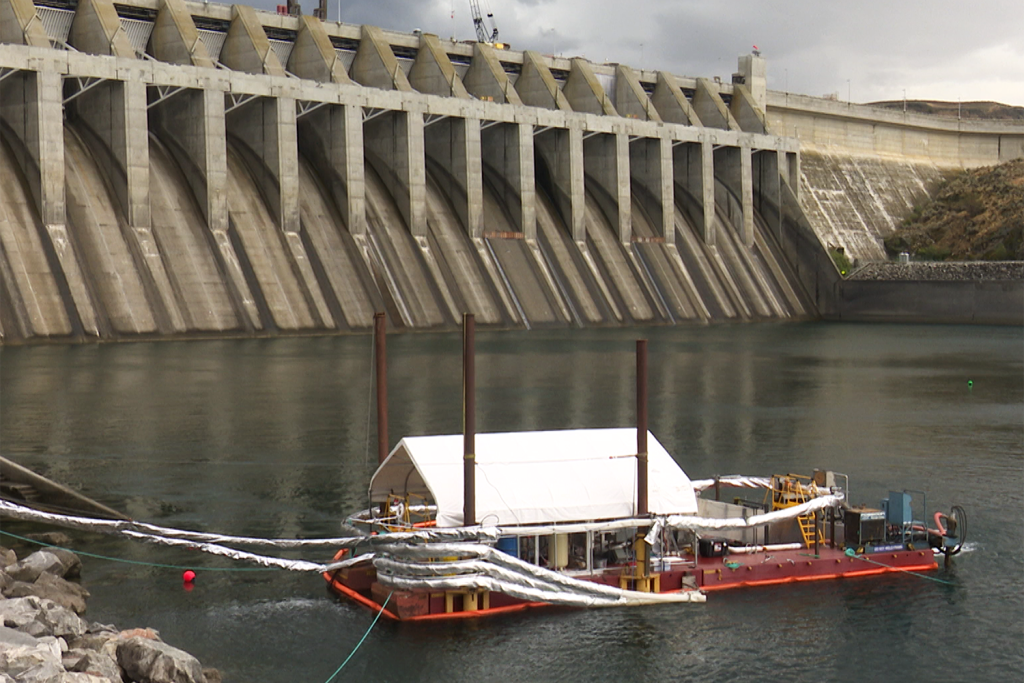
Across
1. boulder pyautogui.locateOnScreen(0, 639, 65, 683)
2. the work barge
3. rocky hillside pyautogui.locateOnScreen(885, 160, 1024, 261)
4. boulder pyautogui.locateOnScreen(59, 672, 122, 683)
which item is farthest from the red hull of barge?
rocky hillside pyautogui.locateOnScreen(885, 160, 1024, 261)

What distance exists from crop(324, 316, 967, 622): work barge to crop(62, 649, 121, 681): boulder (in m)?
5.27

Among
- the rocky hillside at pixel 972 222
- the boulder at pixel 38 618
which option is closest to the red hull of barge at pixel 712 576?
the boulder at pixel 38 618

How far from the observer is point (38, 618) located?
15.1 metres

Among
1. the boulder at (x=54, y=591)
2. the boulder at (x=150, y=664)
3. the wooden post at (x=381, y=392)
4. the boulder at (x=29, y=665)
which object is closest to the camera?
the boulder at (x=29, y=665)

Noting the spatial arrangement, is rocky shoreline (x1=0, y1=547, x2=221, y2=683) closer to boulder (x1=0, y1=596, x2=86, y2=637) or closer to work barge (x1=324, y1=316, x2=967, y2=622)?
boulder (x1=0, y1=596, x2=86, y2=637)

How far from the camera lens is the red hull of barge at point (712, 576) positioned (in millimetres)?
18969

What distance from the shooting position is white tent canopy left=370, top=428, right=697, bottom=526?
19.8 metres

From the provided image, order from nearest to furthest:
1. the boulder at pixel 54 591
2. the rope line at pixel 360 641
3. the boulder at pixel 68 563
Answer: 1. the rope line at pixel 360 641
2. the boulder at pixel 54 591
3. the boulder at pixel 68 563

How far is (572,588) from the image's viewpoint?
19.6 metres

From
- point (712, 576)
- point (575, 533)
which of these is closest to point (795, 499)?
point (712, 576)

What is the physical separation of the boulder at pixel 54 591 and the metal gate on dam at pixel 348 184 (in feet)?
124

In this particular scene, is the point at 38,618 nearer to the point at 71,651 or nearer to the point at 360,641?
the point at 71,651

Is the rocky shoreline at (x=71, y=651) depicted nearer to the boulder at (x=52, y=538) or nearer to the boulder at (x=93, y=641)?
the boulder at (x=93, y=641)

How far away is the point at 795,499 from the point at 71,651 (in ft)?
42.5
